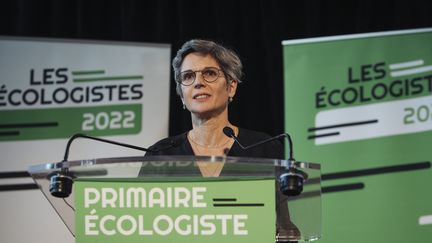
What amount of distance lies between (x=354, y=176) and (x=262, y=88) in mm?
738

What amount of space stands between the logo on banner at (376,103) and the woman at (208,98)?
1347 mm

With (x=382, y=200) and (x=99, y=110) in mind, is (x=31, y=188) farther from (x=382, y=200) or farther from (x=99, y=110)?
(x=382, y=200)

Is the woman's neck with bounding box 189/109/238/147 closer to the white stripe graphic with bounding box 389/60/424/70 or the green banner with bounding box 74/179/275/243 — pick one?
the green banner with bounding box 74/179/275/243

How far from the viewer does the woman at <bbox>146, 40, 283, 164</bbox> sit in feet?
7.81

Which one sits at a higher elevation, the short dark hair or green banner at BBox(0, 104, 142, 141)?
green banner at BBox(0, 104, 142, 141)

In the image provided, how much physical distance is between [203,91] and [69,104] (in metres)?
1.67

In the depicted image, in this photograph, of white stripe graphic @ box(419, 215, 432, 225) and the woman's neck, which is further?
white stripe graphic @ box(419, 215, 432, 225)

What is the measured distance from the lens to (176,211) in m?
1.60

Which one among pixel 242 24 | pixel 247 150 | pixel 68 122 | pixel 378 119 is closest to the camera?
pixel 247 150

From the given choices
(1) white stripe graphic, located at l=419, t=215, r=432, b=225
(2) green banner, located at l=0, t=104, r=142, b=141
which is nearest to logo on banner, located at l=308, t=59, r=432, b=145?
(1) white stripe graphic, located at l=419, t=215, r=432, b=225

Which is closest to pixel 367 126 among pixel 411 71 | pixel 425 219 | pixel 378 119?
pixel 378 119

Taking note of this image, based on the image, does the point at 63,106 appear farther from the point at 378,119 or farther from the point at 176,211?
the point at 176,211

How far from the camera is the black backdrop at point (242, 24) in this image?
395 centimetres

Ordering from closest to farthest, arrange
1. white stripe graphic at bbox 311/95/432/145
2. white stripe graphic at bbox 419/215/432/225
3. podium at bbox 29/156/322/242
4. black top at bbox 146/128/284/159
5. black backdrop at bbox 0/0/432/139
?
1. podium at bbox 29/156/322/242
2. black top at bbox 146/128/284/159
3. white stripe graphic at bbox 419/215/432/225
4. white stripe graphic at bbox 311/95/432/145
5. black backdrop at bbox 0/0/432/139
